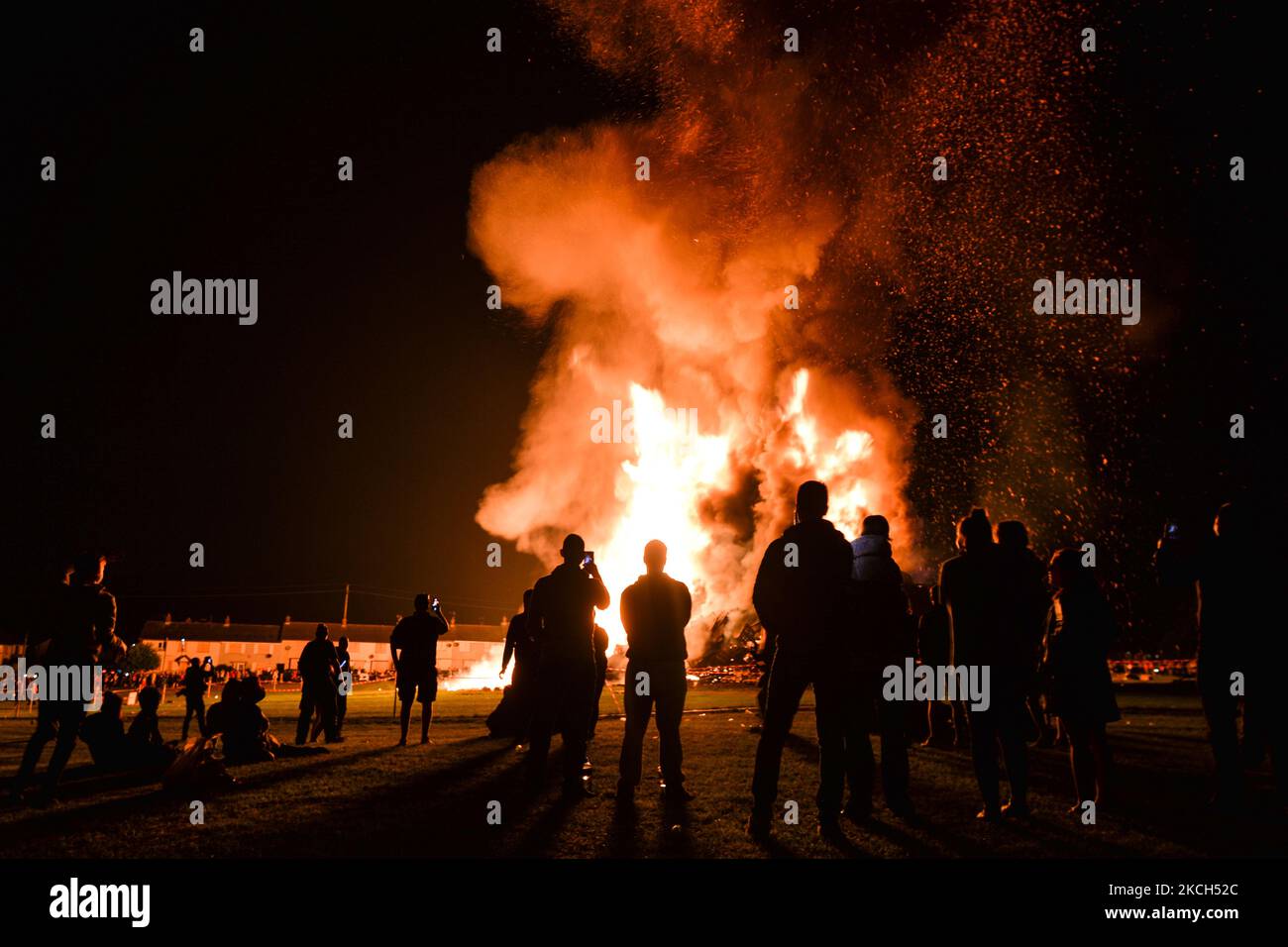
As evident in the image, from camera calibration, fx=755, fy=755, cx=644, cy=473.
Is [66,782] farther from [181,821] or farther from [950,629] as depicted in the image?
[950,629]

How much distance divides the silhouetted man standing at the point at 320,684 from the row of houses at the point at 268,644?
233 ft

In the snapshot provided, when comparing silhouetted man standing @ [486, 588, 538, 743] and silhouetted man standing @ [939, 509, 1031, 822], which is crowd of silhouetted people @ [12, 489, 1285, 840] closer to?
silhouetted man standing @ [939, 509, 1031, 822]

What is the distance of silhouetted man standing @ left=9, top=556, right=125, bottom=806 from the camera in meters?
6.44

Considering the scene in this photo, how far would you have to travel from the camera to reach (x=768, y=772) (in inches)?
202

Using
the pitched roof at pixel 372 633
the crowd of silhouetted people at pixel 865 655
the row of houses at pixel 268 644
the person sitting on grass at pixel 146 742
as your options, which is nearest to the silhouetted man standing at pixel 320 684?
the person sitting on grass at pixel 146 742

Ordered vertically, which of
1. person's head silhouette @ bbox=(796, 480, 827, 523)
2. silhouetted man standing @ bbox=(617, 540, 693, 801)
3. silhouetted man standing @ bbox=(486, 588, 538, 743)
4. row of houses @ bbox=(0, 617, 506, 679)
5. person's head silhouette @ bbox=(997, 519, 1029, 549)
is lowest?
row of houses @ bbox=(0, 617, 506, 679)

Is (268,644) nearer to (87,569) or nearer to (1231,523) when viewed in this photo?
(87,569)

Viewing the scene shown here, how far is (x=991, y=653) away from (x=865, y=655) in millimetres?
954

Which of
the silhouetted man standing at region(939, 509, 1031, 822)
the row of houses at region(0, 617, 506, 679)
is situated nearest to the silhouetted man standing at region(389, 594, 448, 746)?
the silhouetted man standing at region(939, 509, 1031, 822)

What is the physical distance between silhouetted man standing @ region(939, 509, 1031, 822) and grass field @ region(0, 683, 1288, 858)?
1.21 feet

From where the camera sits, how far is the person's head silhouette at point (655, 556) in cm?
693

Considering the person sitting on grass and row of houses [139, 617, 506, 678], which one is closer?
the person sitting on grass
